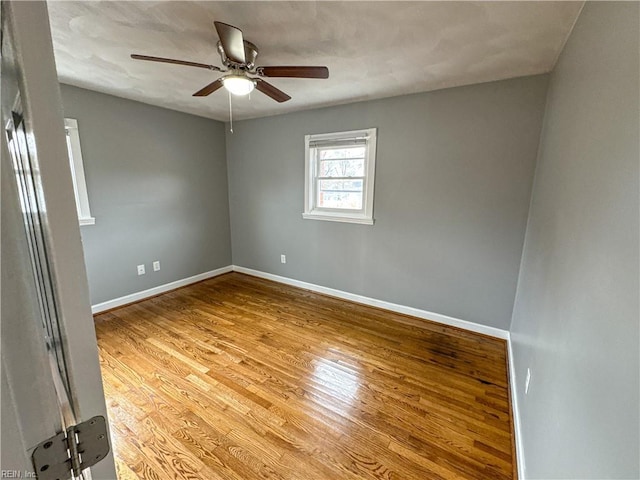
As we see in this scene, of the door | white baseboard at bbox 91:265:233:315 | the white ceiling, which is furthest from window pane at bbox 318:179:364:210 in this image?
the door

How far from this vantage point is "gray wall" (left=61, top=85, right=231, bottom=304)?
9.71 ft

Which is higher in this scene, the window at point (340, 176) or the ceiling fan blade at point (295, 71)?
the ceiling fan blade at point (295, 71)

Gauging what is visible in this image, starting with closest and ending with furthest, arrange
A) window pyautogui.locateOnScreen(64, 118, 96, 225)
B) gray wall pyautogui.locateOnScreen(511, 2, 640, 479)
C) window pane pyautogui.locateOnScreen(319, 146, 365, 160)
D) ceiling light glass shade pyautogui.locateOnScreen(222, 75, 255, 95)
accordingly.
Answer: gray wall pyautogui.locateOnScreen(511, 2, 640, 479), ceiling light glass shade pyautogui.locateOnScreen(222, 75, 255, 95), window pyautogui.locateOnScreen(64, 118, 96, 225), window pane pyautogui.locateOnScreen(319, 146, 365, 160)

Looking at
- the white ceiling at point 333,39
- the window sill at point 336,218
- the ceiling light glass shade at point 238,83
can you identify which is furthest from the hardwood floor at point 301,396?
the white ceiling at point 333,39

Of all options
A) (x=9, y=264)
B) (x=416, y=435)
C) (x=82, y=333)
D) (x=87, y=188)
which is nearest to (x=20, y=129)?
(x=9, y=264)

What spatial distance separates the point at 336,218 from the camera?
3473 millimetres

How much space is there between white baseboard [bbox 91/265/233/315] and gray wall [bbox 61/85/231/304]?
0.19ft

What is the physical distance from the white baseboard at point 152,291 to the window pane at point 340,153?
2404 mm

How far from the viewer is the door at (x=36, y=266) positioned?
37cm

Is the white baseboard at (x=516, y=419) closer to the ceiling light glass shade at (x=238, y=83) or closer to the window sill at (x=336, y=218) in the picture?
the window sill at (x=336, y=218)

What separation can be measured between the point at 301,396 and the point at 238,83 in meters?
2.19

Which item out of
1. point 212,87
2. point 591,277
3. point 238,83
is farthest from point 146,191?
point 591,277

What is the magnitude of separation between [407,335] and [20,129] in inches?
113

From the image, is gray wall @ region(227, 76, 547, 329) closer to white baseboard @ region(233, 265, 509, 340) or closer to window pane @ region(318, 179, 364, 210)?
white baseboard @ region(233, 265, 509, 340)
